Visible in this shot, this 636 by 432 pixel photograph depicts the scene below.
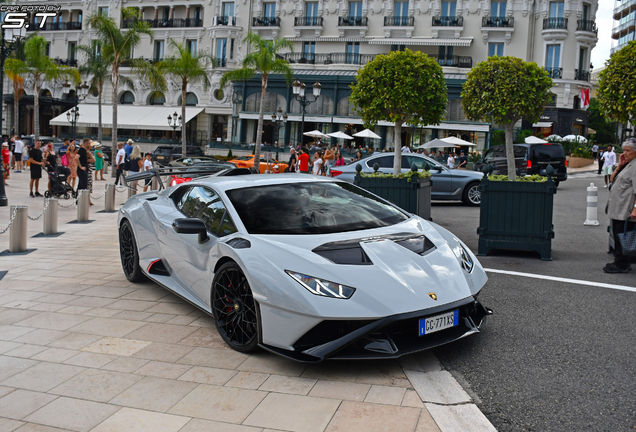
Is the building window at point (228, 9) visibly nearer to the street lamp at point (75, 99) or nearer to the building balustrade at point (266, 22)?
the building balustrade at point (266, 22)

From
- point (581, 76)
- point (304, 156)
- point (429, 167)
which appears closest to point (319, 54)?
point (581, 76)

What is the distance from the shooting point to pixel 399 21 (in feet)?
150

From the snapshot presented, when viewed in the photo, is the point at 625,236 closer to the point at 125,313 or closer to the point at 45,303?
the point at 125,313

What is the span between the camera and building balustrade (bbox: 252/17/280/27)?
48.6 meters

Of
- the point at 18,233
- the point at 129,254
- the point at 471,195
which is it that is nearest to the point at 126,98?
the point at 471,195

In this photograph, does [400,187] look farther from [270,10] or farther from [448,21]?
[270,10]

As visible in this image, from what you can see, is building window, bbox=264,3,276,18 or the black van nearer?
the black van

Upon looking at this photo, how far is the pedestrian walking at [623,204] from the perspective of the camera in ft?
23.1

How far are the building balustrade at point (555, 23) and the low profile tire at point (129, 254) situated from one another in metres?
44.0

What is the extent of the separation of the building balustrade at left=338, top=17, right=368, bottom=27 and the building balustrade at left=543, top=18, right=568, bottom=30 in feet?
43.9

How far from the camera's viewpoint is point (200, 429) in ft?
10.6

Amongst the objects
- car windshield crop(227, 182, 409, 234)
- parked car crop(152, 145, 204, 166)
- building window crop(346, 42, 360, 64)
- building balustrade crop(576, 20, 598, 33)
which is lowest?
car windshield crop(227, 182, 409, 234)

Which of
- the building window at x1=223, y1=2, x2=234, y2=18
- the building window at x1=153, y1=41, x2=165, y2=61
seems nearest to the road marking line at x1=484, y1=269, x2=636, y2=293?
the building window at x1=223, y1=2, x2=234, y2=18

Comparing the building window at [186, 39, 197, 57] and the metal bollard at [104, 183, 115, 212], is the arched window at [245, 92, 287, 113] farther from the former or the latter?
the metal bollard at [104, 183, 115, 212]
